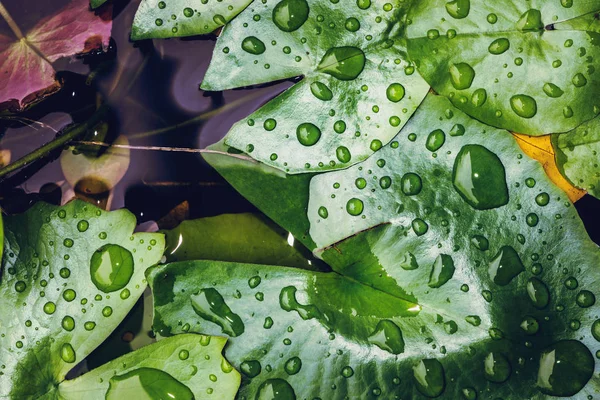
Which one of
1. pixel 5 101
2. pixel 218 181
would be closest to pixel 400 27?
pixel 218 181

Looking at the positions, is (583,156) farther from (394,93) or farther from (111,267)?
(111,267)

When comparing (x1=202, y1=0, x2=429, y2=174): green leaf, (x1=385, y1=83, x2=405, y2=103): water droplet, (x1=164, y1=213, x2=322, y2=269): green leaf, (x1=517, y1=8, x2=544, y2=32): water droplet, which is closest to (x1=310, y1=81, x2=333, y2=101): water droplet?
(x1=202, y1=0, x2=429, y2=174): green leaf

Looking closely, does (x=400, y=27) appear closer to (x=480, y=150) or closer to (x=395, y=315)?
(x=480, y=150)

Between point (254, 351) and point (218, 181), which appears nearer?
point (254, 351)

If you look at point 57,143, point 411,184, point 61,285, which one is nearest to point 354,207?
point 411,184

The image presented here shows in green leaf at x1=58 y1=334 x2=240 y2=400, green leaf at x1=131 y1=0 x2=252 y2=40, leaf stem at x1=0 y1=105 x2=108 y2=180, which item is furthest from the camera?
leaf stem at x1=0 y1=105 x2=108 y2=180

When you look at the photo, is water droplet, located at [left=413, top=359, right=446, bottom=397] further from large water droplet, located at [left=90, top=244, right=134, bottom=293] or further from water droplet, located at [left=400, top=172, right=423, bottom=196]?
large water droplet, located at [left=90, top=244, right=134, bottom=293]
